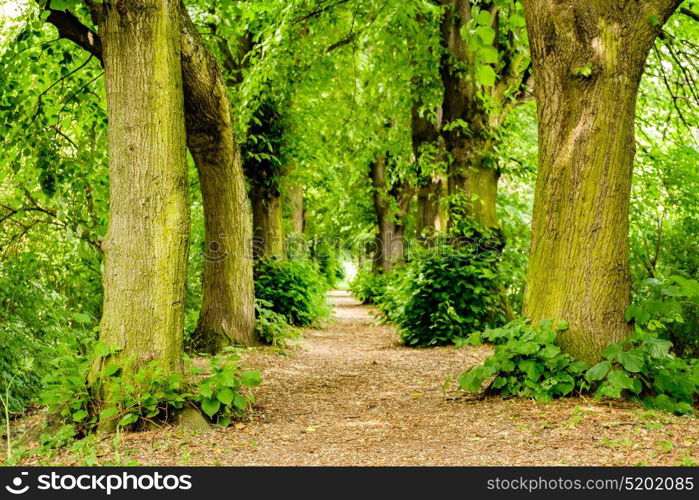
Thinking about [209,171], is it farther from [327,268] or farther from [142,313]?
[327,268]

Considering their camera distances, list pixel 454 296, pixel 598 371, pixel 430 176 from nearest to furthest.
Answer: pixel 598 371
pixel 454 296
pixel 430 176

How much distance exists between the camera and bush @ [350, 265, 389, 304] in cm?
2425

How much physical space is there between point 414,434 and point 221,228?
18.0 ft

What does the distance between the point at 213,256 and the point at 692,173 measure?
296 inches

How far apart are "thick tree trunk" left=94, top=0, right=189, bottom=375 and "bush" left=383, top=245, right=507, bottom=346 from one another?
7.18 metres

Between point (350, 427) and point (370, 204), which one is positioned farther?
point (370, 204)

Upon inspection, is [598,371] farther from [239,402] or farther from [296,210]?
[296,210]

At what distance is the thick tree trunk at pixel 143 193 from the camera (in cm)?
533

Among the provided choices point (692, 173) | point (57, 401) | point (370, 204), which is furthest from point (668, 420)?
point (370, 204)

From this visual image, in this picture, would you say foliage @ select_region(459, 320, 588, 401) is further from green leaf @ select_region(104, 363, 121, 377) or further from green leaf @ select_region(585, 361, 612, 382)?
green leaf @ select_region(104, 363, 121, 377)

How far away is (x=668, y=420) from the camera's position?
5145mm

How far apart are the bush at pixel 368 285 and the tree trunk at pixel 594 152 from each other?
16629 millimetres

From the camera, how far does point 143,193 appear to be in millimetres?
5391

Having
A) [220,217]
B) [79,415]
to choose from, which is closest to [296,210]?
[220,217]
